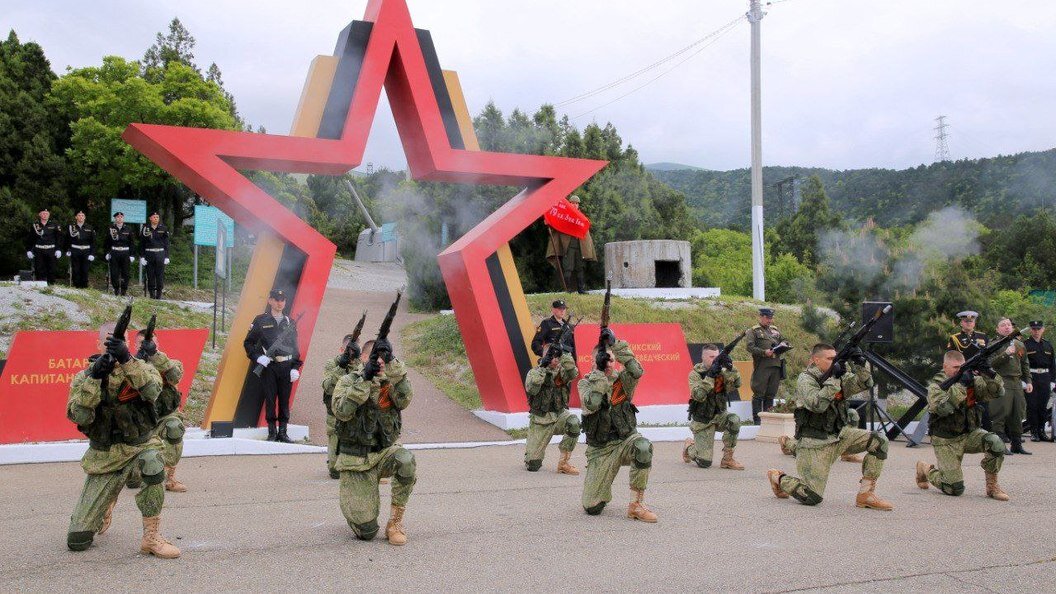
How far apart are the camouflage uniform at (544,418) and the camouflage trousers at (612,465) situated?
91.5 inches

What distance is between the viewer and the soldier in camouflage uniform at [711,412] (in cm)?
1055

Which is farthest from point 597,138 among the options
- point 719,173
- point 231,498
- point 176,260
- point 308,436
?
point 719,173

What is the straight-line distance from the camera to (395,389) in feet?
22.0

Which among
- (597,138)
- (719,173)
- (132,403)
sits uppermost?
(719,173)

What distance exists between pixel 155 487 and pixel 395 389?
1863 mm

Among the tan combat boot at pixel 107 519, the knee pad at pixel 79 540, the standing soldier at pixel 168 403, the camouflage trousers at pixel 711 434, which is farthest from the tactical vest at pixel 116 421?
the camouflage trousers at pixel 711 434

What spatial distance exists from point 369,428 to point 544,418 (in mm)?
3931

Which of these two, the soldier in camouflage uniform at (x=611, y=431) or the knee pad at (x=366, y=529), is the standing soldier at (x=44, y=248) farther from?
the soldier in camouflage uniform at (x=611, y=431)

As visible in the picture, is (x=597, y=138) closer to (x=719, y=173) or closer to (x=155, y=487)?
(x=155, y=487)

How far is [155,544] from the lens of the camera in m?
5.78

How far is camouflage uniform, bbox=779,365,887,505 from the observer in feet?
26.6

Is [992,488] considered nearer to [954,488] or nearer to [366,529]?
[954,488]

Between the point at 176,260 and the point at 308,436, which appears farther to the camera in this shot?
the point at 176,260

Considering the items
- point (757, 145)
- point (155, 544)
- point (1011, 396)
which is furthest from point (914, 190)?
point (155, 544)
